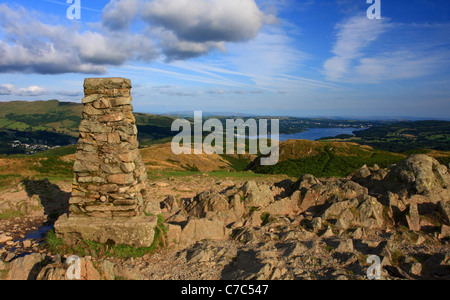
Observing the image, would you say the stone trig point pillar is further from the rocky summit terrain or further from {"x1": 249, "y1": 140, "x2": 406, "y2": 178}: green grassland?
{"x1": 249, "y1": 140, "x2": 406, "y2": 178}: green grassland

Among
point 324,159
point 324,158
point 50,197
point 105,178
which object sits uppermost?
→ point 105,178

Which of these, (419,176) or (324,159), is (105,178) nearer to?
(419,176)

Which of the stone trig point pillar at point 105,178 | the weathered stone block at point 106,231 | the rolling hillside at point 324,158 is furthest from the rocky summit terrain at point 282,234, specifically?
the rolling hillside at point 324,158

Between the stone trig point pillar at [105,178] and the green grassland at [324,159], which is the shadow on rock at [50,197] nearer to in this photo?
the stone trig point pillar at [105,178]

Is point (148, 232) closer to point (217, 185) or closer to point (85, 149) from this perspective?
point (85, 149)

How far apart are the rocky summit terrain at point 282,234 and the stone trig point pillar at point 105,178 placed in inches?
26.0

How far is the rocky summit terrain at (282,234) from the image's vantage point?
20.7 feet

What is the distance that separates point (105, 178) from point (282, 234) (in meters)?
6.26

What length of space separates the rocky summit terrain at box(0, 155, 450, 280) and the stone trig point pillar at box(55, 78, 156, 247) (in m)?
0.66

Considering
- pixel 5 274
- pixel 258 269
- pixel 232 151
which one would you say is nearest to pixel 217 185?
pixel 258 269

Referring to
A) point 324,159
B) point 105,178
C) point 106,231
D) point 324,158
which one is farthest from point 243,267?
point 324,158

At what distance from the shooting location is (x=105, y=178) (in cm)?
769
